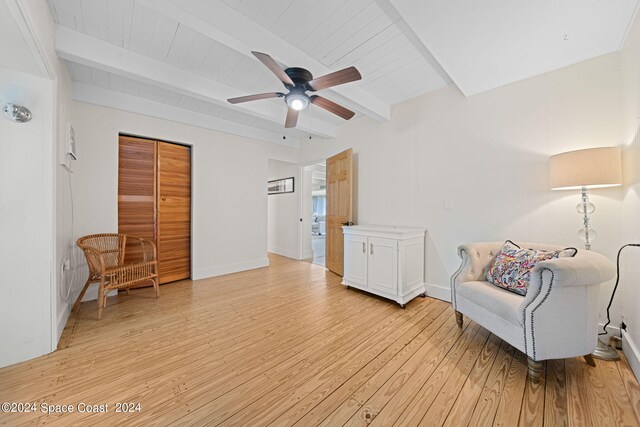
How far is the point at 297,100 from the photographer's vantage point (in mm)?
→ 2178

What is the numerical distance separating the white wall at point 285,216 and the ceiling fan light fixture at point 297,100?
2.89 m

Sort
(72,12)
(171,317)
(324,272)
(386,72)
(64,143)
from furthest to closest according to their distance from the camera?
(324,272)
(386,72)
(171,317)
(64,143)
(72,12)

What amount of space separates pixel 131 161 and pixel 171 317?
216cm

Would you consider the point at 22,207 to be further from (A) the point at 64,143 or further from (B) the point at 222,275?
(B) the point at 222,275

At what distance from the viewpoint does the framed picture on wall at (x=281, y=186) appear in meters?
5.40

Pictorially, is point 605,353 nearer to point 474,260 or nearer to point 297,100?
point 474,260

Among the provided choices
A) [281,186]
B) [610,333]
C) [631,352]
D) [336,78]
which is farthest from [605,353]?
[281,186]

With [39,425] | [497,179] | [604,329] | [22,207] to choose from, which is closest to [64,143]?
[22,207]

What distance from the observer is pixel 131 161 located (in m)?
3.21

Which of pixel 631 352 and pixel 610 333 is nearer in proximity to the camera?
pixel 631 352

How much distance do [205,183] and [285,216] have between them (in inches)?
84.5

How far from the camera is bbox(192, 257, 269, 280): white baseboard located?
12.2 ft

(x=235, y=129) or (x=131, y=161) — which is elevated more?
(x=235, y=129)

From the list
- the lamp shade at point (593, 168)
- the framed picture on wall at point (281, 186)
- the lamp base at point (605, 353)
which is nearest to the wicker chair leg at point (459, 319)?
the lamp base at point (605, 353)
